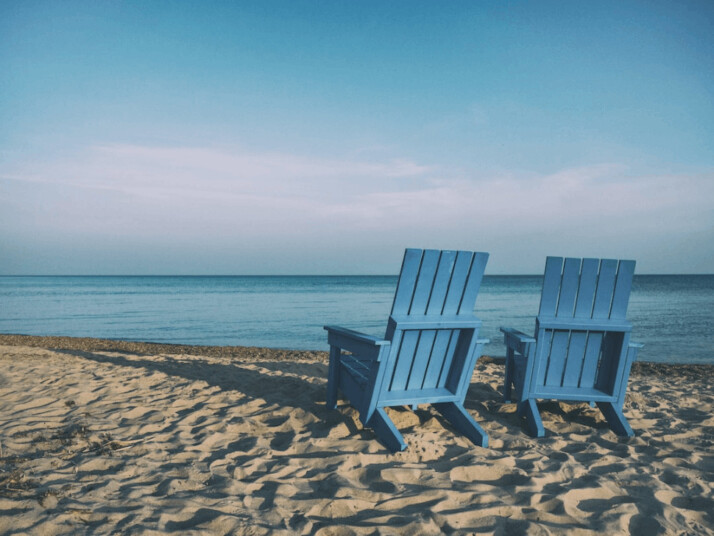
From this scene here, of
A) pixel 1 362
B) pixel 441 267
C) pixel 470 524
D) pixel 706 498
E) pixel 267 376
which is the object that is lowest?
pixel 1 362

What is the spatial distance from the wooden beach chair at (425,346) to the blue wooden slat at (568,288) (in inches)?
26.8

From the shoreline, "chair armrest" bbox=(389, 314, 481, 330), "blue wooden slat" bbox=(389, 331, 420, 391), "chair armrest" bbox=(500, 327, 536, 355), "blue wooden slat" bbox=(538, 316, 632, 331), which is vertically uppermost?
"blue wooden slat" bbox=(538, 316, 632, 331)

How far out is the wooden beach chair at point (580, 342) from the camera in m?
3.12

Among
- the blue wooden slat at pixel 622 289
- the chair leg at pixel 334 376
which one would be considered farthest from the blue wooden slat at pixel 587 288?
the chair leg at pixel 334 376

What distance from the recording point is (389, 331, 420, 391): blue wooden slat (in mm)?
2898

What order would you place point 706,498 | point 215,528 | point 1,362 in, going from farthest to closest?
1. point 1,362
2. point 706,498
3. point 215,528

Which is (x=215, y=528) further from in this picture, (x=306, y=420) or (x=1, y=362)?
(x=1, y=362)

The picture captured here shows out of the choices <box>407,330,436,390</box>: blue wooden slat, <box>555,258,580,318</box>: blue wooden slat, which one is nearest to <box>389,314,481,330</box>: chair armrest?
<box>407,330,436,390</box>: blue wooden slat

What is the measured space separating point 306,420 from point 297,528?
149 centimetres

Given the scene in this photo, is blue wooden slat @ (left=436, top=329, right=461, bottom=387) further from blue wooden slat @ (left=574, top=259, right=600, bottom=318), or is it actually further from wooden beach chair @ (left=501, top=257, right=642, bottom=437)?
blue wooden slat @ (left=574, top=259, right=600, bottom=318)

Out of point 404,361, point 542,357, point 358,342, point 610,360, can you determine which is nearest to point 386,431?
point 404,361

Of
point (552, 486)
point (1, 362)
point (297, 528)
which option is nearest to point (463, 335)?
point (552, 486)

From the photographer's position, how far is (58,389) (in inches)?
157

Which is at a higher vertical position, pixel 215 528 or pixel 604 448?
pixel 604 448
